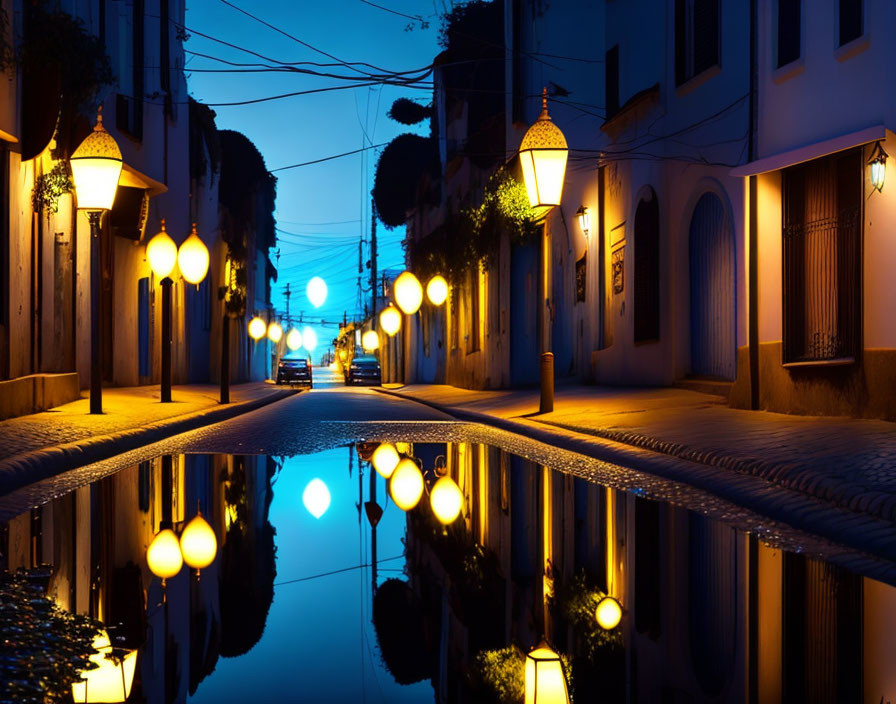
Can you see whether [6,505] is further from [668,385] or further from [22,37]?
[668,385]

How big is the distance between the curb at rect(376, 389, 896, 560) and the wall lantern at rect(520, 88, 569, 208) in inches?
185

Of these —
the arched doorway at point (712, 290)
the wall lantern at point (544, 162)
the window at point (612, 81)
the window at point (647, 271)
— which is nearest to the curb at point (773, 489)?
the wall lantern at point (544, 162)

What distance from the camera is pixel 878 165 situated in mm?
11789

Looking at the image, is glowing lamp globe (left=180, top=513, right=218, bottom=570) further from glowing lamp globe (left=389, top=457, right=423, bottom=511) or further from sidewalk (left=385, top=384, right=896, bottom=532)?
sidewalk (left=385, top=384, right=896, bottom=532)

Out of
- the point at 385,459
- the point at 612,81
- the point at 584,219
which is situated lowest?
the point at 385,459

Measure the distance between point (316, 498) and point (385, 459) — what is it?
119 inches

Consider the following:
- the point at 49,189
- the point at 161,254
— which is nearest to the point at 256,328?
the point at 161,254

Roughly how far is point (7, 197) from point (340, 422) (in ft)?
20.1

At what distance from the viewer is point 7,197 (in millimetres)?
14570

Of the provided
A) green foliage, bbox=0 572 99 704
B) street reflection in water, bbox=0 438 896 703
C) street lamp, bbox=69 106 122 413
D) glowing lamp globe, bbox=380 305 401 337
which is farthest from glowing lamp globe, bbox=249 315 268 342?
green foliage, bbox=0 572 99 704

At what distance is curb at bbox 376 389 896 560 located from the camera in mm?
6082

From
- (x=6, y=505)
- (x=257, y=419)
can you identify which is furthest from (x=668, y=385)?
(x=6, y=505)

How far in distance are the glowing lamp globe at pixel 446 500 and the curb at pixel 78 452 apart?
10.6ft

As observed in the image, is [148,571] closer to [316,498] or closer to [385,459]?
[316,498]
